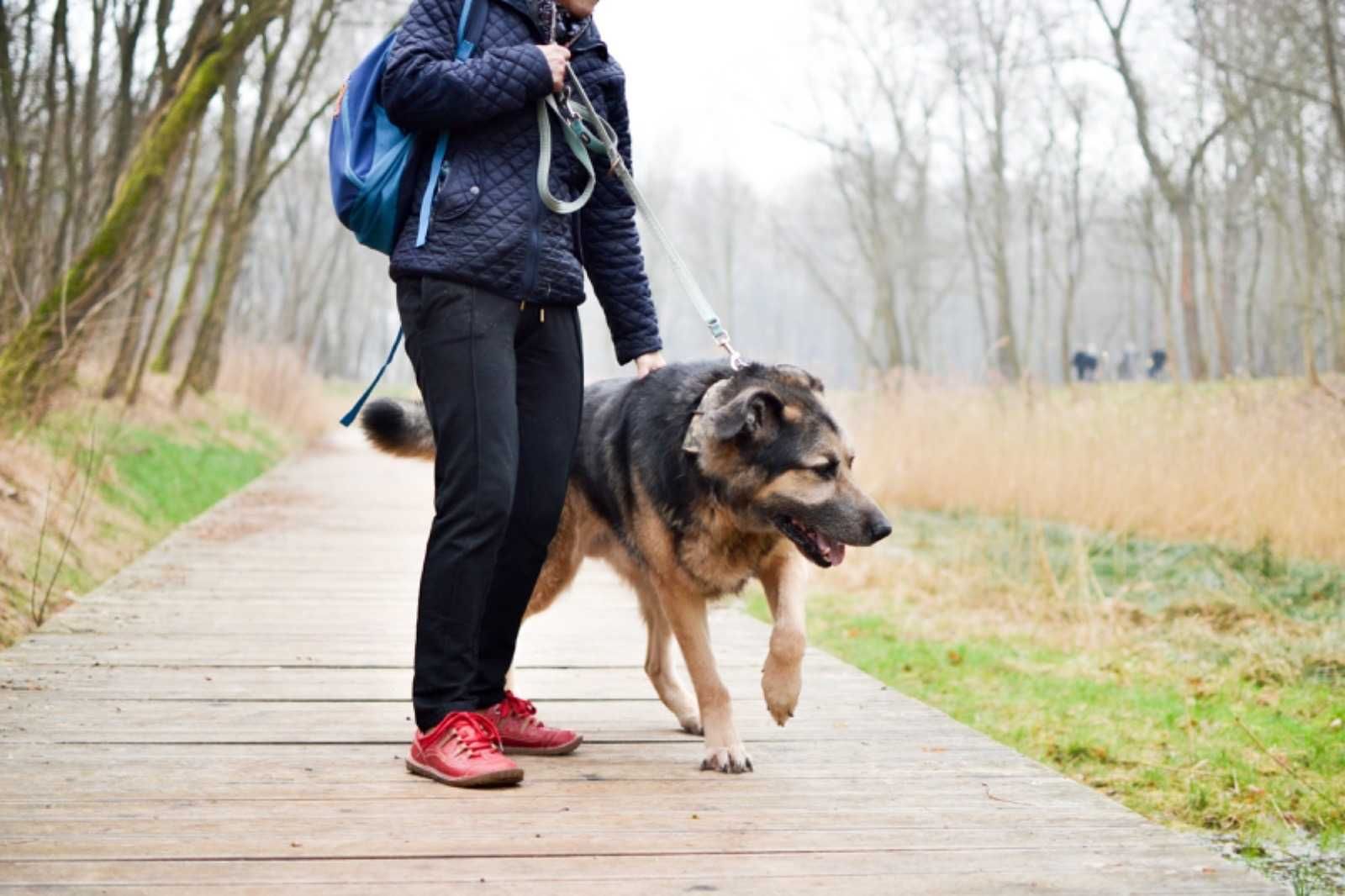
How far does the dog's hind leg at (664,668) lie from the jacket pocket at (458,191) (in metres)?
1.44

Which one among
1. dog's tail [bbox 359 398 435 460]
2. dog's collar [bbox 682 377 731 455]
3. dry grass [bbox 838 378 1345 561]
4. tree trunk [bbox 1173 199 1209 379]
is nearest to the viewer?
dog's collar [bbox 682 377 731 455]

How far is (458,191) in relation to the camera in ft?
10.7

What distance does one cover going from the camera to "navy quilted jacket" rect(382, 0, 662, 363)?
3201 millimetres

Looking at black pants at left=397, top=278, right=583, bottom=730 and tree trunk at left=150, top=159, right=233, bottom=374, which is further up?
tree trunk at left=150, top=159, right=233, bottom=374

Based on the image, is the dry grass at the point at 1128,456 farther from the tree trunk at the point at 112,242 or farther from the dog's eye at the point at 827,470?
the tree trunk at the point at 112,242

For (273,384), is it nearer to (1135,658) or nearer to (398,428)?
(1135,658)

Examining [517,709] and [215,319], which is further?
[215,319]

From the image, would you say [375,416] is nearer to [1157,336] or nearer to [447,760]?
[447,760]

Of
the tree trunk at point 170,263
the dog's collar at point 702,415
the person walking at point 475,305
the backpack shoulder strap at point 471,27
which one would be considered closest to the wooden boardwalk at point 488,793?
the person walking at point 475,305

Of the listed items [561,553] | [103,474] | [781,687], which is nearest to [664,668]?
[561,553]

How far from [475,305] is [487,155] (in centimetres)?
40

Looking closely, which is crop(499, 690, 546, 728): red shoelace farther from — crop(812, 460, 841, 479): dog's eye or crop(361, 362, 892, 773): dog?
crop(812, 460, 841, 479): dog's eye

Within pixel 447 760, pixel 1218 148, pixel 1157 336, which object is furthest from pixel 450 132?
pixel 1157 336

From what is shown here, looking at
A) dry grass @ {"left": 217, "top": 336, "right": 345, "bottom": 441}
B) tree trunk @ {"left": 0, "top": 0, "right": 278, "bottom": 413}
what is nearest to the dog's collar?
tree trunk @ {"left": 0, "top": 0, "right": 278, "bottom": 413}
